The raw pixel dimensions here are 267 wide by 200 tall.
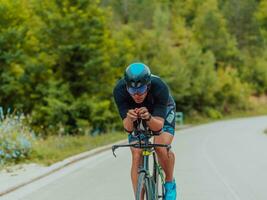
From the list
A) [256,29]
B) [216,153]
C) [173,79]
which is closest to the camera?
[216,153]

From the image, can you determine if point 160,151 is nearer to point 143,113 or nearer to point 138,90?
point 143,113

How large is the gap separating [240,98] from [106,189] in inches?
2266

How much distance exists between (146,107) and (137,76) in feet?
2.38

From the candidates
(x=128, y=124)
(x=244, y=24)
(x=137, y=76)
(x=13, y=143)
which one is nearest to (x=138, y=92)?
(x=137, y=76)

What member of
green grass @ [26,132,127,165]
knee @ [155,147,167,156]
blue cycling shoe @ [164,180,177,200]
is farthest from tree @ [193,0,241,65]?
knee @ [155,147,167,156]

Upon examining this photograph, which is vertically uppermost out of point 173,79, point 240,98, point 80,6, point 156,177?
point 80,6

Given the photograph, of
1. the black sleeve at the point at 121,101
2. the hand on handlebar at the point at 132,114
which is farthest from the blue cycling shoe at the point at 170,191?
the hand on handlebar at the point at 132,114

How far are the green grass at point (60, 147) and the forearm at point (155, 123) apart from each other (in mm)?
9480

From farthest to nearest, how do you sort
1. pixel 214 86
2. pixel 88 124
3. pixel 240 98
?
pixel 240 98 → pixel 214 86 → pixel 88 124

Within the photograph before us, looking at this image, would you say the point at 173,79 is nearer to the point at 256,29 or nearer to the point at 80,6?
the point at 80,6

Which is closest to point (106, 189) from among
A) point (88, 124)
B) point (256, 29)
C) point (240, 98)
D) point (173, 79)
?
point (88, 124)

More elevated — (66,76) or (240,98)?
(66,76)

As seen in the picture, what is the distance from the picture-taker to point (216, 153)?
20.2 meters

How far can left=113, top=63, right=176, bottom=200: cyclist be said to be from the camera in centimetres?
631
